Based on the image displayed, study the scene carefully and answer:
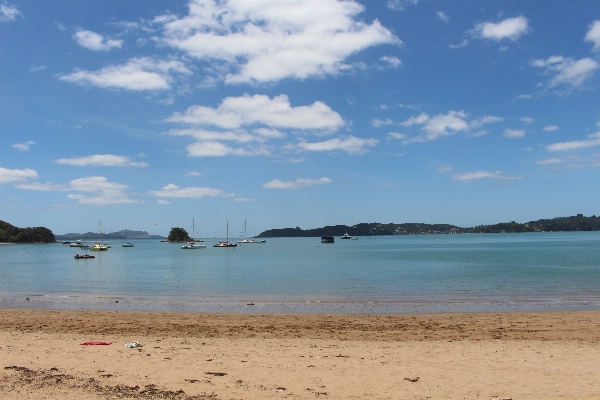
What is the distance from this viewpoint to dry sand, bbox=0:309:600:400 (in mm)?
8484

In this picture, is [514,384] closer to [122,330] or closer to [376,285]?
[122,330]

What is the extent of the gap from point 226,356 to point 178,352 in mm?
1383

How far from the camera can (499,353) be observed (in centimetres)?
1176

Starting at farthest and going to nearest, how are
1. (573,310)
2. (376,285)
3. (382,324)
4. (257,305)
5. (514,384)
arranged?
(376,285) → (257,305) → (573,310) → (382,324) → (514,384)

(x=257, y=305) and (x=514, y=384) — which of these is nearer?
(x=514, y=384)

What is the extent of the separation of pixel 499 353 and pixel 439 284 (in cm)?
2355

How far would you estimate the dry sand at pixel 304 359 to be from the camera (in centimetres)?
848

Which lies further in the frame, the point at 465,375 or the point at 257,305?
the point at 257,305

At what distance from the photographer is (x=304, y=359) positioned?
36.4 feet

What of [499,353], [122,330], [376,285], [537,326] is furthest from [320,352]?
[376,285]

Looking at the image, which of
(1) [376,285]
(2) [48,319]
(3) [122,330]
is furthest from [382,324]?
(1) [376,285]

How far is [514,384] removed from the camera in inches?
353

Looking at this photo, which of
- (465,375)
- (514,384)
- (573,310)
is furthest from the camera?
(573,310)

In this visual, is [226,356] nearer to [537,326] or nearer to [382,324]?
[382,324]
